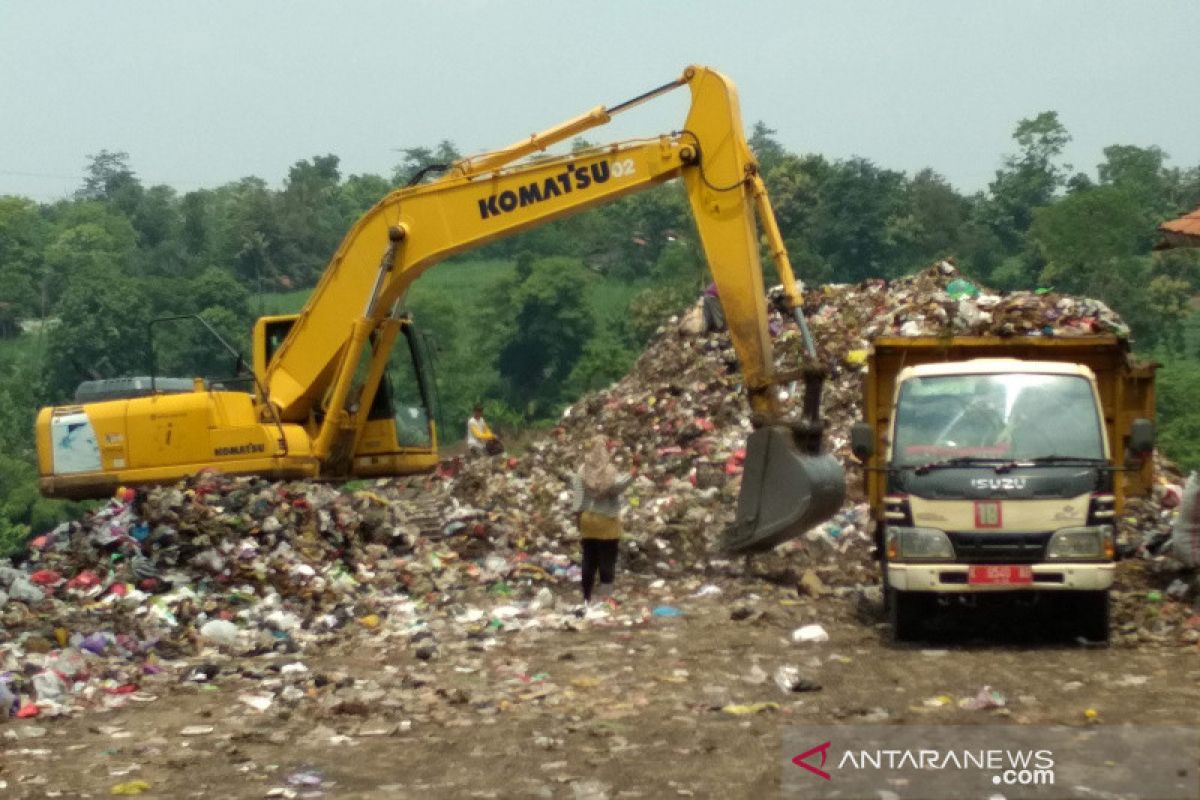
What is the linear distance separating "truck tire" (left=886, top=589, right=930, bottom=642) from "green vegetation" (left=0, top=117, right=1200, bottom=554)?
24.9 m

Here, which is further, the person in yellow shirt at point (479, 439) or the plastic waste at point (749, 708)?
the person in yellow shirt at point (479, 439)

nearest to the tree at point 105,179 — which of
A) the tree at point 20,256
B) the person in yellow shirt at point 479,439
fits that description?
the tree at point 20,256

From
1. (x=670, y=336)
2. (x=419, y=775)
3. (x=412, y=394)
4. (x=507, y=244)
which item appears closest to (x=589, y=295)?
(x=507, y=244)

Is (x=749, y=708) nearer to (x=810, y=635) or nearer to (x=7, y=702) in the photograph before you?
(x=810, y=635)

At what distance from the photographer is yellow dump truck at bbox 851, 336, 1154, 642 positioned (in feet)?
37.3

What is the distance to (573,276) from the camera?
237ft

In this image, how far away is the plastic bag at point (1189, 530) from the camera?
13.3m

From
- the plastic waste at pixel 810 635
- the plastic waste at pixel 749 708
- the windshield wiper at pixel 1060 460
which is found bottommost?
the plastic waste at pixel 810 635

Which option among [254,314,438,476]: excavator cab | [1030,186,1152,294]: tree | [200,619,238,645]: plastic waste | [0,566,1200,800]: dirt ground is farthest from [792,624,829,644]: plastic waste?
[1030,186,1152,294]: tree

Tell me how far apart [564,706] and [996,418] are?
148 inches

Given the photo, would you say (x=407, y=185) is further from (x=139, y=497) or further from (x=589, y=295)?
(x=589, y=295)

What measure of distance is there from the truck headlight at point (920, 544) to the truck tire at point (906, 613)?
39cm

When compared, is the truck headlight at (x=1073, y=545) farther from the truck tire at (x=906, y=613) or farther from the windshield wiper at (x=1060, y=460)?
the truck tire at (x=906, y=613)

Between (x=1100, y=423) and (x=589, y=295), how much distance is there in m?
62.1
